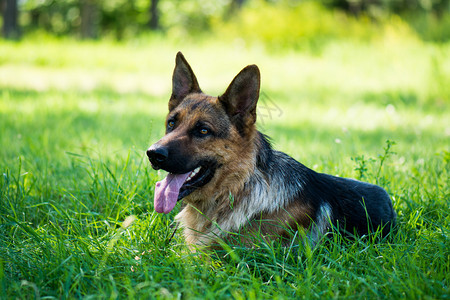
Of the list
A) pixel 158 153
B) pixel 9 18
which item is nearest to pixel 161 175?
pixel 158 153

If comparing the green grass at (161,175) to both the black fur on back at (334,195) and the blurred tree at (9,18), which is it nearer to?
the black fur on back at (334,195)

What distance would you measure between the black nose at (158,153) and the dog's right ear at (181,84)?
0.75 metres

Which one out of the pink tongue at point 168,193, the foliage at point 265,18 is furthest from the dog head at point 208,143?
the foliage at point 265,18

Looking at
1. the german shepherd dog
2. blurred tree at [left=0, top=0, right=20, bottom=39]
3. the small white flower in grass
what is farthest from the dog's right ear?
blurred tree at [left=0, top=0, right=20, bottom=39]

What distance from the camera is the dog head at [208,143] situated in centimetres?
279

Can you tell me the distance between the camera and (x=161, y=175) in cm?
402

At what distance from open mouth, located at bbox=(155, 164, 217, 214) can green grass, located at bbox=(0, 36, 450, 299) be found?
0.24m

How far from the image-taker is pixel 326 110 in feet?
28.3

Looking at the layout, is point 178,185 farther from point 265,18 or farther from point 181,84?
point 265,18

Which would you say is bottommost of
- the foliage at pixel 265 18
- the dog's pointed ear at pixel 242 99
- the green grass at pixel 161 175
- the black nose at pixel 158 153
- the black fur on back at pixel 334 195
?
the green grass at pixel 161 175

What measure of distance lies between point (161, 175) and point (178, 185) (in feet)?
3.97

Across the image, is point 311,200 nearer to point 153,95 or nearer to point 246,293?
point 246,293

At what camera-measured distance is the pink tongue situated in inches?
110

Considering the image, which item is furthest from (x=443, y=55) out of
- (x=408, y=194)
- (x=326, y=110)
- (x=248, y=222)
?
(x=248, y=222)
